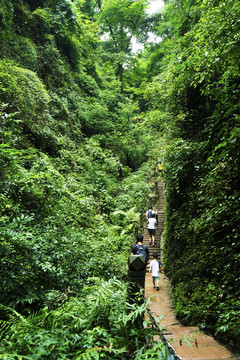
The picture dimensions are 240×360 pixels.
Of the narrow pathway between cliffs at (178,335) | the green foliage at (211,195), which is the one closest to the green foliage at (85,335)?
the narrow pathway between cliffs at (178,335)

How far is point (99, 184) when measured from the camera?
12.7 meters

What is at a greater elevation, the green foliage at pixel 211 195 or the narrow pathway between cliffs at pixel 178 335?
the green foliage at pixel 211 195

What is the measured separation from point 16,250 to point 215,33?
579 centimetres

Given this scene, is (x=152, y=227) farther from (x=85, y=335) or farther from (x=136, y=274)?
(x=85, y=335)

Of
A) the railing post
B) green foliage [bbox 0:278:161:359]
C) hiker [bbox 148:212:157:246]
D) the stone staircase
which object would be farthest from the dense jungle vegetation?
hiker [bbox 148:212:157:246]

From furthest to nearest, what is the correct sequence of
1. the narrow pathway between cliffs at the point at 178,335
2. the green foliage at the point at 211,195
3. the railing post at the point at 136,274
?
1. the green foliage at the point at 211,195
2. the railing post at the point at 136,274
3. the narrow pathway between cliffs at the point at 178,335

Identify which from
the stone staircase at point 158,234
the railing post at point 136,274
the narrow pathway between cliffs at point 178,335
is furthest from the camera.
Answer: the stone staircase at point 158,234

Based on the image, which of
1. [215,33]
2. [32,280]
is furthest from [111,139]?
[32,280]

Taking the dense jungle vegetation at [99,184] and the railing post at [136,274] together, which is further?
the railing post at [136,274]

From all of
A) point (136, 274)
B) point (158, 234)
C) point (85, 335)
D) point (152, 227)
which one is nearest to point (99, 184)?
point (152, 227)

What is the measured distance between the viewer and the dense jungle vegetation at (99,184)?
2.87 meters

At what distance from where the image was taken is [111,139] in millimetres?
16578

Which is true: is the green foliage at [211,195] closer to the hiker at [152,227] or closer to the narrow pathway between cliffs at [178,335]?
the narrow pathway between cliffs at [178,335]

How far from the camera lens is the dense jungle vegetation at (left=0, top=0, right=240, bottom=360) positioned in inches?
113
